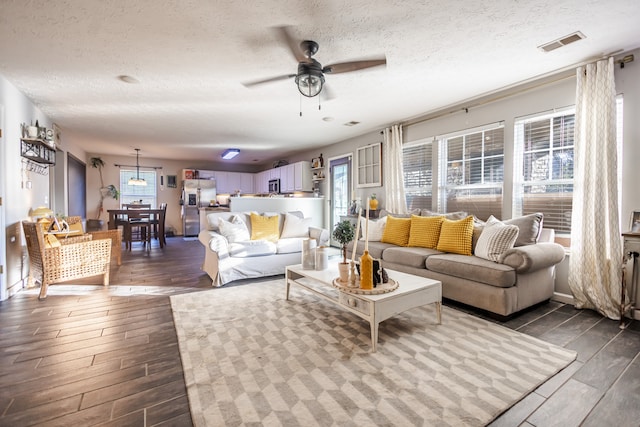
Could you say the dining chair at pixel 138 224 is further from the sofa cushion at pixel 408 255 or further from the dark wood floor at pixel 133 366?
the sofa cushion at pixel 408 255

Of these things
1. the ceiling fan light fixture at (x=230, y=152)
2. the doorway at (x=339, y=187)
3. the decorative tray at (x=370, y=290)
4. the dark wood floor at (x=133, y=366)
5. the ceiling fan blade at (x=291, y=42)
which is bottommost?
the dark wood floor at (x=133, y=366)

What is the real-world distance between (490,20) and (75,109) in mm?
5267

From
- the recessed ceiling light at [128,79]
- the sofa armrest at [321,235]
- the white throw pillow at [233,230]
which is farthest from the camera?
the sofa armrest at [321,235]

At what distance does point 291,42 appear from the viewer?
8.11ft

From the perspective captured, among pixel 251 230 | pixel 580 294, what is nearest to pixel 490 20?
pixel 580 294

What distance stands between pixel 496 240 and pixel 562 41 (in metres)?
1.80

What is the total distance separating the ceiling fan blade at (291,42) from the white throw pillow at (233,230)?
7.69ft

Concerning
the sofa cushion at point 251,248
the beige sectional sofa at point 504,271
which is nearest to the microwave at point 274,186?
the sofa cushion at point 251,248

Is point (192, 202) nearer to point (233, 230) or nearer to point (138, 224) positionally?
point (138, 224)

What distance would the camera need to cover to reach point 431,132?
4.57 m

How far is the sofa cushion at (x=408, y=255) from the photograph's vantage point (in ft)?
10.8

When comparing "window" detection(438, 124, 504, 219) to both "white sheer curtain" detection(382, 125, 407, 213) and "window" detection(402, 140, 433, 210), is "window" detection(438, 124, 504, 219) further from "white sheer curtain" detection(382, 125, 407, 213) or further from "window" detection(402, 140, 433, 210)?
"white sheer curtain" detection(382, 125, 407, 213)

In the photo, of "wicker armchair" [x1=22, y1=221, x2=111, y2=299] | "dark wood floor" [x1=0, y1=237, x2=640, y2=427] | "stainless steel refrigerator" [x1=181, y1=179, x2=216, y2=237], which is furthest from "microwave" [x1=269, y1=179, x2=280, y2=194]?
"dark wood floor" [x1=0, y1=237, x2=640, y2=427]

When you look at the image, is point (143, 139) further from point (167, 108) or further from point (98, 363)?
point (98, 363)
